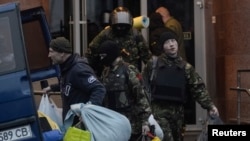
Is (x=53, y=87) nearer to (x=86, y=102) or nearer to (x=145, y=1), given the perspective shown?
(x=86, y=102)

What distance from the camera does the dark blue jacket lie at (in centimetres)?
647

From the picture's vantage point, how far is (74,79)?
659cm

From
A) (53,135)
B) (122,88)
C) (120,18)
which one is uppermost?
(120,18)

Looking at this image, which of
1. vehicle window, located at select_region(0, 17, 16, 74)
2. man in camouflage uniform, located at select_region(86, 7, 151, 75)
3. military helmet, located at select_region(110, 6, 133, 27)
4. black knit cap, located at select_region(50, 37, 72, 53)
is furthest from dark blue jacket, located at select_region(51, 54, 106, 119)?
military helmet, located at select_region(110, 6, 133, 27)

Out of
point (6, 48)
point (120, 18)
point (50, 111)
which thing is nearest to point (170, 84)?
point (120, 18)

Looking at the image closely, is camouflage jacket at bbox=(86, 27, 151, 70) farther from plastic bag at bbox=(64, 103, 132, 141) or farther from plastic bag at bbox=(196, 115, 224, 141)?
plastic bag at bbox=(64, 103, 132, 141)

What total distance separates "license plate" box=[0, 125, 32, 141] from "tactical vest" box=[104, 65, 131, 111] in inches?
56.5

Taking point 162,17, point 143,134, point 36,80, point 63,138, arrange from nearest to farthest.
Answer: point 63,138
point 143,134
point 36,80
point 162,17

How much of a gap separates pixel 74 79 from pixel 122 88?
2.28 ft

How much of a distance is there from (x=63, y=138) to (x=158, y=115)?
1786 mm

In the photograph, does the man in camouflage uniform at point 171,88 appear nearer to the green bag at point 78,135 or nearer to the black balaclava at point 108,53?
the black balaclava at point 108,53

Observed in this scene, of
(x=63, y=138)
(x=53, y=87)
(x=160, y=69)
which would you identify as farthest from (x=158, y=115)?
(x=63, y=138)

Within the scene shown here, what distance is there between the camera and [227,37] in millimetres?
10578

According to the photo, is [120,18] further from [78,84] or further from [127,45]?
[78,84]
